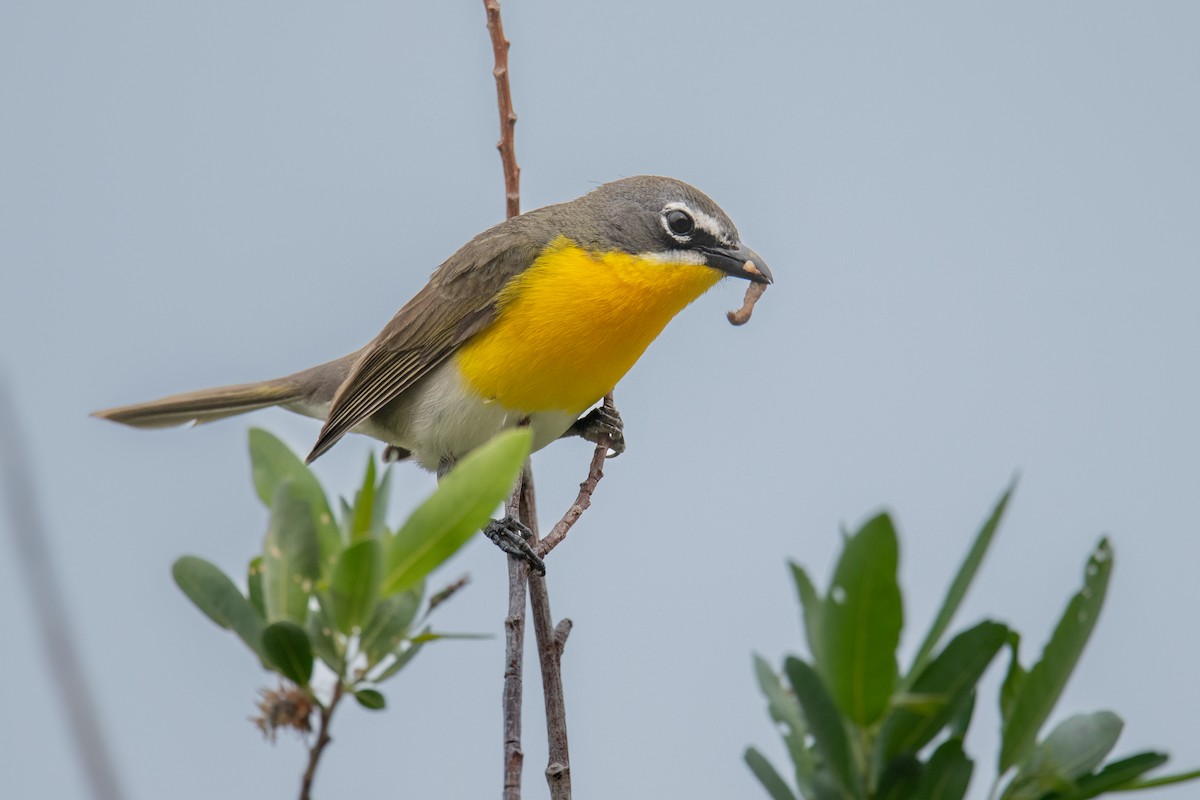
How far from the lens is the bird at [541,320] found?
5492 mm

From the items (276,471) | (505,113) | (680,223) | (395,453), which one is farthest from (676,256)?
(276,471)

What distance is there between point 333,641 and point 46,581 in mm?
536

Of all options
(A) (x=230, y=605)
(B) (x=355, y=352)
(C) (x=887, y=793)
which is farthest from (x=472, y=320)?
(C) (x=887, y=793)

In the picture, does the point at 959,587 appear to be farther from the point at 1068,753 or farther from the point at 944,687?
the point at 1068,753

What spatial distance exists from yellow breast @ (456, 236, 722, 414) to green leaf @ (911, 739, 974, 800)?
12.3ft

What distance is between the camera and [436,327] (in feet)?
19.2

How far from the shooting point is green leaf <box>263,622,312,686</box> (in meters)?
→ 1.87

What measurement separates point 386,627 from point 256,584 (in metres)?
0.32

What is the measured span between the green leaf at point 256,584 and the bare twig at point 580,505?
71.7 inches

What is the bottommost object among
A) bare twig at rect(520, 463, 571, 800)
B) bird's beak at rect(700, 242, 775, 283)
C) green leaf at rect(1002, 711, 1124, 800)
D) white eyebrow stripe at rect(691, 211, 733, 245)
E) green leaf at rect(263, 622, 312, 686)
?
bare twig at rect(520, 463, 571, 800)

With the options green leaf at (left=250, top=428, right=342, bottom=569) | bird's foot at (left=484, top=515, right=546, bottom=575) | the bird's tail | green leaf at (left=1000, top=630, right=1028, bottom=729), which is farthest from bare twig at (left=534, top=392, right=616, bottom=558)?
the bird's tail

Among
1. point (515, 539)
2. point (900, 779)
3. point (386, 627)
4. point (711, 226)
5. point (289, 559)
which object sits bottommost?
point (515, 539)

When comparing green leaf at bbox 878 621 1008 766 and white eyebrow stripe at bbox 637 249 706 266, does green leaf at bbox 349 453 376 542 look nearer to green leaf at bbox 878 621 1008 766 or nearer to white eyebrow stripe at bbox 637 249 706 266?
green leaf at bbox 878 621 1008 766

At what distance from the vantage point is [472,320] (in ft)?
19.0
